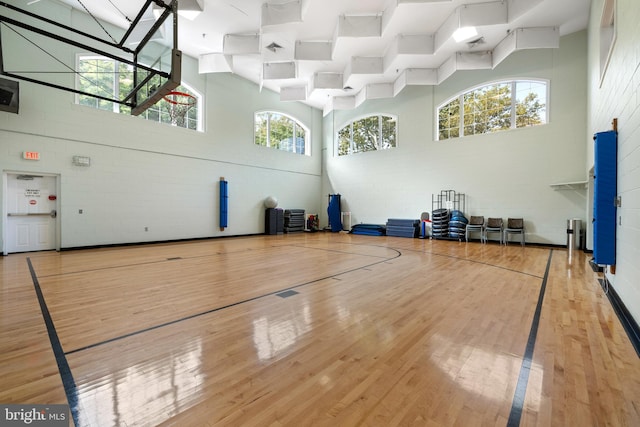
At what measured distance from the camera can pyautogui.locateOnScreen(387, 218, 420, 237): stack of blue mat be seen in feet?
33.5

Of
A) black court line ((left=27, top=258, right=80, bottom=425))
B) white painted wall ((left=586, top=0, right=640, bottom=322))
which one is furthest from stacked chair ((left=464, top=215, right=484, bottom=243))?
black court line ((left=27, top=258, right=80, bottom=425))

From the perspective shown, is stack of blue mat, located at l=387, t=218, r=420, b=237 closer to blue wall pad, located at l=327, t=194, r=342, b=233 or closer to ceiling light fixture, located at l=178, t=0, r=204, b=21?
blue wall pad, located at l=327, t=194, r=342, b=233

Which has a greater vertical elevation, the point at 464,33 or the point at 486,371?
the point at 464,33

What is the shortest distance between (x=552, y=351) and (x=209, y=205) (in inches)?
371

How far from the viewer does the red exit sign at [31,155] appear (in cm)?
635

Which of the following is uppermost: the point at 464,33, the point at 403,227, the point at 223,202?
the point at 464,33

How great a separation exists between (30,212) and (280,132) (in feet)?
26.5

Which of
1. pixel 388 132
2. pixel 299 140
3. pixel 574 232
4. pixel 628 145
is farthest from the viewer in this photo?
pixel 299 140

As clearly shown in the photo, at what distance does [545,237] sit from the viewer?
25.9 ft

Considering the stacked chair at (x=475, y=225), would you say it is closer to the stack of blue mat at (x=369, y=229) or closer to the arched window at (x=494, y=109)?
the arched window at (x=494, y=109)

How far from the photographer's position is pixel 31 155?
21.1 feet

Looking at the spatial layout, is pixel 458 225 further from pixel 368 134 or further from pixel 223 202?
pixel 223 202

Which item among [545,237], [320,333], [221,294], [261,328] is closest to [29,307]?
[221,294]

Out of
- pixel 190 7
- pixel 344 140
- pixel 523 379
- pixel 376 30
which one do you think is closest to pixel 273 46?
pixel 190 7
